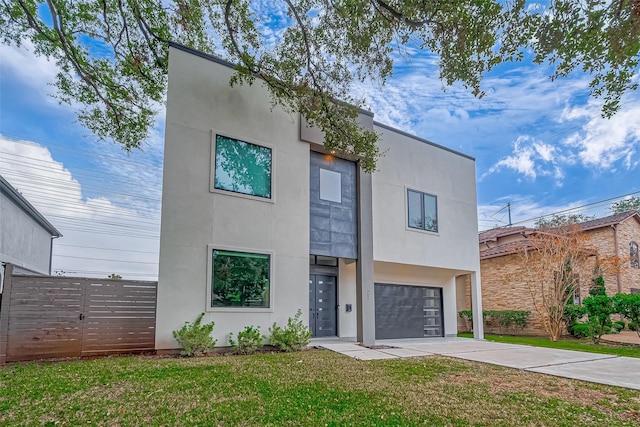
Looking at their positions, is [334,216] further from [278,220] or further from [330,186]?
[278,220]

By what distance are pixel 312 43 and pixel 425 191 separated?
6.96m

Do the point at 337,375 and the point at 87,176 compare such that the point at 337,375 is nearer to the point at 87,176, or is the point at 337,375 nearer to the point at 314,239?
the point at 314,239

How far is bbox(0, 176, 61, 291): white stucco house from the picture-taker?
44.5 ft


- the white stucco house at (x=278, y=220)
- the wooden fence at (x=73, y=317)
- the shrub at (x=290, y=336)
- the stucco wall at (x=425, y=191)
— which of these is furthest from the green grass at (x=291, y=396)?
the stucco wall at (x=425, y=191)

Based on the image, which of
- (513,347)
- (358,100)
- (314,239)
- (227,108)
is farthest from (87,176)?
(513,347)

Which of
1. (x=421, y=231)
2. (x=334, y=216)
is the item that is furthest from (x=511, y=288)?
(x=334, y=216)

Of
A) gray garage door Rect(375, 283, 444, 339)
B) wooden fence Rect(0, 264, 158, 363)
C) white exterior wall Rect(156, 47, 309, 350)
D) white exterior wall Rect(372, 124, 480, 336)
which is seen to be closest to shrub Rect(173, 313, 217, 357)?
white exterior wall Rect(156, 47, 309, 350)

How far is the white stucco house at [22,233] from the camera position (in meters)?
13.6

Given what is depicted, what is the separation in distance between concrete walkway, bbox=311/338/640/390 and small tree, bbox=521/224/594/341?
15.1 feet

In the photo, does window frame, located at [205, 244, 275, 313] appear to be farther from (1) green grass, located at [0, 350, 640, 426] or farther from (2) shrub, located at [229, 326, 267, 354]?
(1) green grass, located at [0, 350, 640, 426]

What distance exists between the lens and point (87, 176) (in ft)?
55.4

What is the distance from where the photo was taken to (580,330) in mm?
15039

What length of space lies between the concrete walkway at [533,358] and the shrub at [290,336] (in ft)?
2.24

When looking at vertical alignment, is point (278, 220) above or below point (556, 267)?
above
